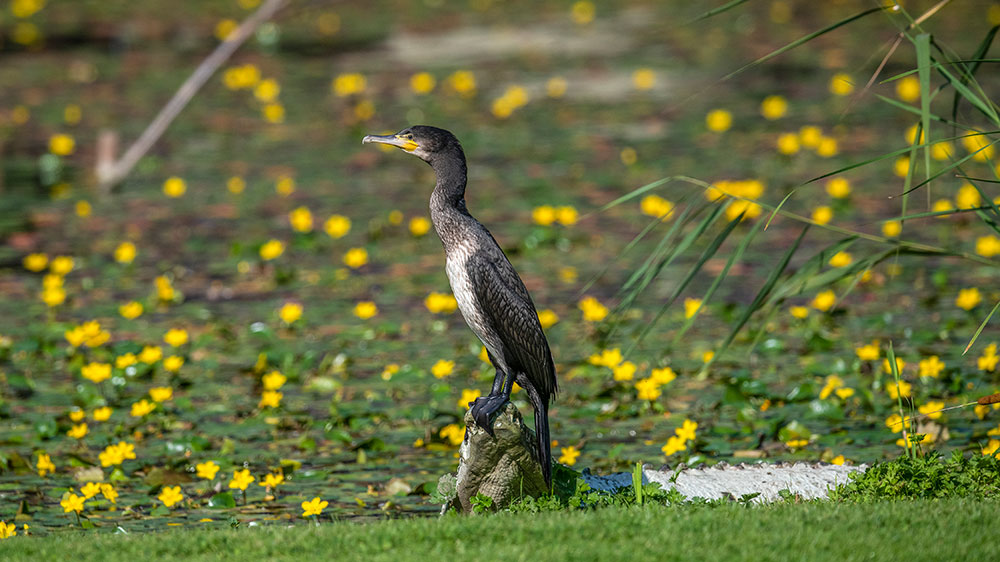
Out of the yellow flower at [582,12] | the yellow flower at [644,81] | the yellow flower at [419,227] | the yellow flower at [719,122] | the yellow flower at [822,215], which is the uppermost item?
the yellow flower at [582,12]

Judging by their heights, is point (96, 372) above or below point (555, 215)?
below

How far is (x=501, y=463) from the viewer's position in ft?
13.8

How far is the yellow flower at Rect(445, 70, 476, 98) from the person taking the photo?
40.0 ft

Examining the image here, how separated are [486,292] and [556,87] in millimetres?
8725

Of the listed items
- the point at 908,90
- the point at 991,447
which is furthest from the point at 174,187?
the point at 908,90

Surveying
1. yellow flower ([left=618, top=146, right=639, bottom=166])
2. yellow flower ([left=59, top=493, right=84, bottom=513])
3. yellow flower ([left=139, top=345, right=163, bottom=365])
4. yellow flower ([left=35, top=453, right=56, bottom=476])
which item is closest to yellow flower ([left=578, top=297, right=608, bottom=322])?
yellow flower ([left=139, top=345, right=163, bottom=365])

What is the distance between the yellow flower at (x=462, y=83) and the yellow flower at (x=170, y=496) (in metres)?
8.03

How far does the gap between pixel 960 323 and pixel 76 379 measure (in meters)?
4.27

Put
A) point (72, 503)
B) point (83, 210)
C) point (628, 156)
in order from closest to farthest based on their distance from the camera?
point (72, 503)
point (83, 210)
point (628, 156)

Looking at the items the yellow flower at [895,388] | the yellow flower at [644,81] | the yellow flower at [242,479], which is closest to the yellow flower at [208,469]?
the yellow flower at [242,479]

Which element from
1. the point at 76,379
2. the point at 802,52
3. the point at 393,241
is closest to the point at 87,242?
the point at 393,241

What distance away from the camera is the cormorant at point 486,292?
13.6 ft

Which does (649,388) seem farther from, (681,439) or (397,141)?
(397,141)

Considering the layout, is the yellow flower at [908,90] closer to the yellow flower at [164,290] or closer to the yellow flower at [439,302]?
the yellow flower at [439,302]
